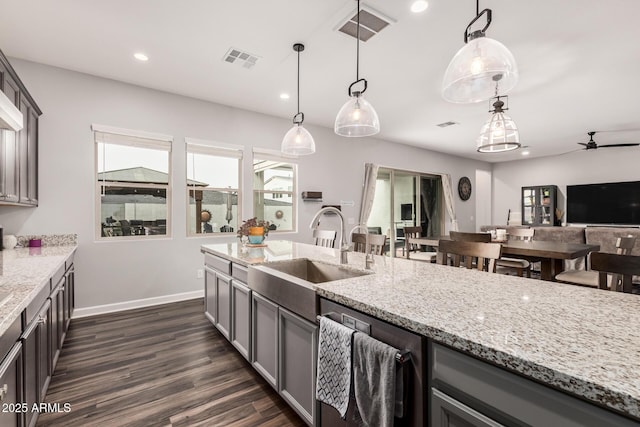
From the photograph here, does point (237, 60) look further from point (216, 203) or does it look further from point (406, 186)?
point (406, 186)

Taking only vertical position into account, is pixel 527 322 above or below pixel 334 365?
above

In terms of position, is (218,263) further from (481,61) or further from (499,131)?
(499,131)

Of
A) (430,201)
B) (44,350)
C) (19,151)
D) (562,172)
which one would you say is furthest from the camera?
(562,172)

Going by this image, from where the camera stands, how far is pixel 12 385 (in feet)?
3.99

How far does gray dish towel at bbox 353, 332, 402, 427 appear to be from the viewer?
0.99 m

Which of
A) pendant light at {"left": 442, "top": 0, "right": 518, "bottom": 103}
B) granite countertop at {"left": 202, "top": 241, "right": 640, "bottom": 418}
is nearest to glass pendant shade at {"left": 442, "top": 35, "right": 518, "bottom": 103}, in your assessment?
pendant light at {"left": 442, "top": 0, "right": 518, "bottom": 103}

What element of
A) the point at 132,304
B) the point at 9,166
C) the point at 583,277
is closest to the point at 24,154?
the point at 9,166

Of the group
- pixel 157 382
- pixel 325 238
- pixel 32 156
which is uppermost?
pixel 32 156

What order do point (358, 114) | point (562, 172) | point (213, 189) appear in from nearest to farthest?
point (358, 114) < point (213, 189) < point (562, 172)

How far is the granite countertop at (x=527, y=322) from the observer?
64 cm

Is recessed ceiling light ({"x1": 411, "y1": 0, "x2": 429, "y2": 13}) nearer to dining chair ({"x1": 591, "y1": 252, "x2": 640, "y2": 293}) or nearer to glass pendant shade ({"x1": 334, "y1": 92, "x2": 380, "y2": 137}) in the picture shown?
glass pendant shade ({"x1": 334, "y1": 92, "x2": 380, "y2": 137})

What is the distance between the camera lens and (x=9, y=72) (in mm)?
2355

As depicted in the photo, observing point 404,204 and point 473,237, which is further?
point 404,204

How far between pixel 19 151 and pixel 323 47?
2.98 m
